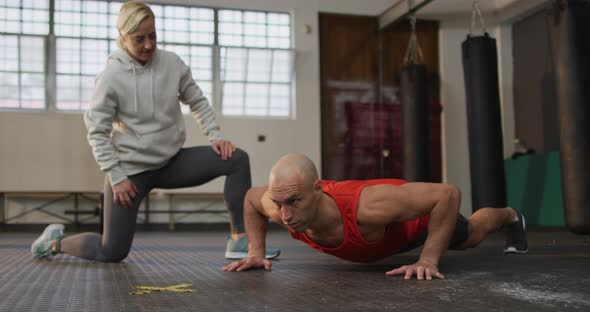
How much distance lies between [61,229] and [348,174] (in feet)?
19.1

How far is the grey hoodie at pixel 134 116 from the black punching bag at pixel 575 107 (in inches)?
105

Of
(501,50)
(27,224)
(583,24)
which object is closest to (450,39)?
(501,50)

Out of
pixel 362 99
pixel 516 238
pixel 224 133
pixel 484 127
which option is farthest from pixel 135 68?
pixel 362 99

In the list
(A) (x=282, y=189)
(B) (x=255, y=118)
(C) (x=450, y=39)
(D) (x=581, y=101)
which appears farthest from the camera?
(C) (x=450, y=39)

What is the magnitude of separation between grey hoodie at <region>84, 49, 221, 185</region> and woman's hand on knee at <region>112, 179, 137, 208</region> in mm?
25

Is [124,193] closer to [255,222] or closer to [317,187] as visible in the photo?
[255,222]

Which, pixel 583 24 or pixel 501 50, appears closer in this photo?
pixel 583 24

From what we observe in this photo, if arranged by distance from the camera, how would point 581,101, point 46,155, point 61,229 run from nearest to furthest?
point 61,229 → point 581,101 → point 46,155

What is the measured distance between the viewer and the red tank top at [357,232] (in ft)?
6.85

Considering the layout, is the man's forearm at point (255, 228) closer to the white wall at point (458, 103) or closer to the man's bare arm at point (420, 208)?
the man's bare arm at point (420, 208)

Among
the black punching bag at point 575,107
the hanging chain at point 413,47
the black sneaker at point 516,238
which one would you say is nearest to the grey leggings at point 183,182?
the black sneaker at point 516,238

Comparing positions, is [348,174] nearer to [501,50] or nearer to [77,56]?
[501,50]

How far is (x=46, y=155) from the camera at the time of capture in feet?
25.5

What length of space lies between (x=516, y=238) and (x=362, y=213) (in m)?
1.36
